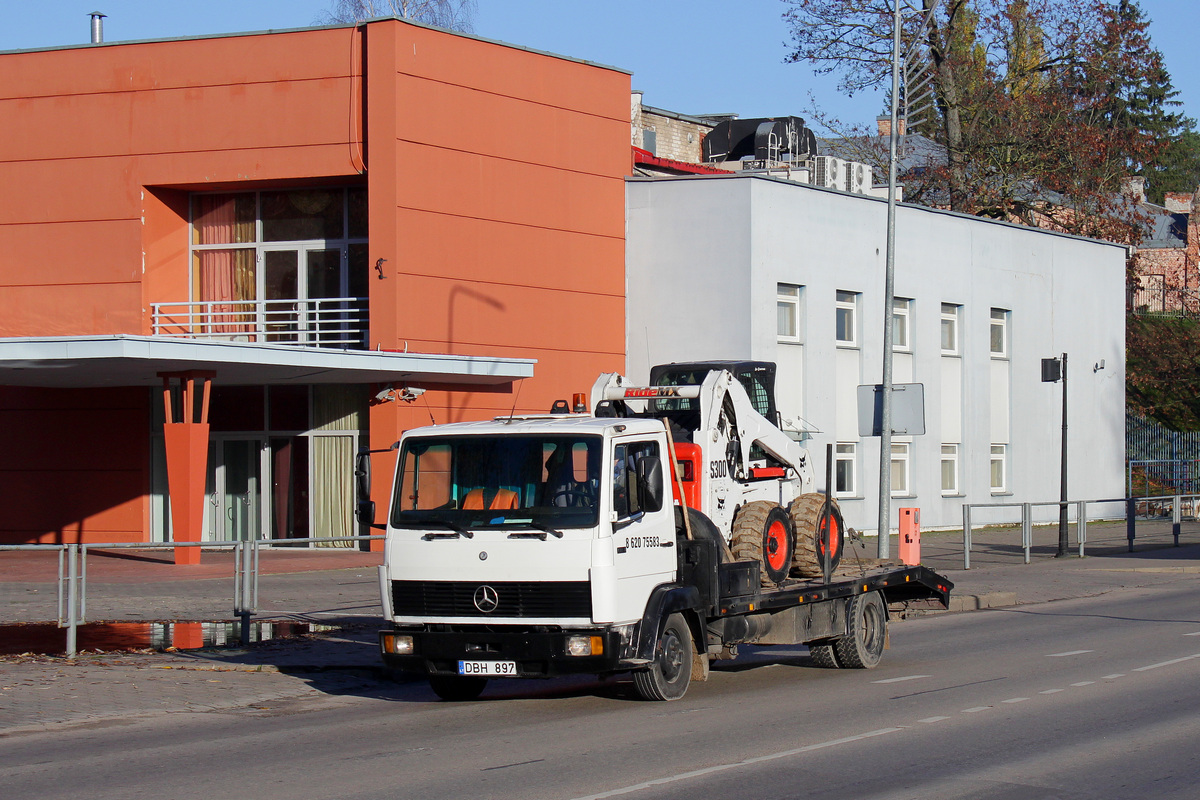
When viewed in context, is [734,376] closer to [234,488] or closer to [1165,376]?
[234,488]

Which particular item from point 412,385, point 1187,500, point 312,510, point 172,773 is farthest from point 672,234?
point 172,773

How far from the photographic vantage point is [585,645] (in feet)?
33.1

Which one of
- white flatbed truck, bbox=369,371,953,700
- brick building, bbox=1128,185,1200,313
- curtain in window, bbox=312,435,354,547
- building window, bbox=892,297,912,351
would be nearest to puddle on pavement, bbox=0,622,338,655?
white flatbed truck, bbox=369,371,953,700

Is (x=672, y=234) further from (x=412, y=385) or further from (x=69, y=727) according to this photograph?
(x=69, y=727)

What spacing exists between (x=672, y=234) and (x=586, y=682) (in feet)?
65.6

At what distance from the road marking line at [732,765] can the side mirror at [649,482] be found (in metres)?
2.27

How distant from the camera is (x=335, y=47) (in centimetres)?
2819

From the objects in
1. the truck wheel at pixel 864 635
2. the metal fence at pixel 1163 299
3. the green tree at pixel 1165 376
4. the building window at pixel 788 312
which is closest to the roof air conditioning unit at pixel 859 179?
the building window at pixel 788 312

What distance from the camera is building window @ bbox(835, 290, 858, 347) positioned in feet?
111

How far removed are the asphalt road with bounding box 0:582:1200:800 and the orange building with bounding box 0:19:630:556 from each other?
51.1 ft

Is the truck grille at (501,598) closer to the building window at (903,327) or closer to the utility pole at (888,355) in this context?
the utility pole at (888,355)

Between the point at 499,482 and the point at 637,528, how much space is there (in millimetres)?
1101

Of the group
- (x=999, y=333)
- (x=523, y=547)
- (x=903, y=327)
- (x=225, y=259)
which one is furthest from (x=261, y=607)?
(x=999, y=333)

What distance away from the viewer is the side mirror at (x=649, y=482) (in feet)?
34.3
